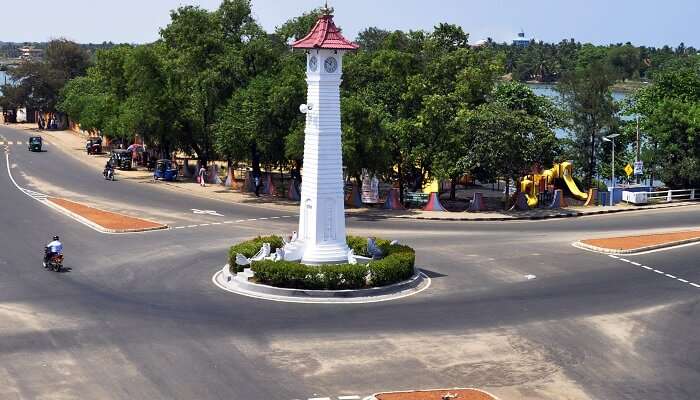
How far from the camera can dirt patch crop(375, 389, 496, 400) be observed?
21969 mm

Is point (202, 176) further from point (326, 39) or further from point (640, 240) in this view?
point (326, 39)

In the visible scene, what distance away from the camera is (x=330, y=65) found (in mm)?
33500

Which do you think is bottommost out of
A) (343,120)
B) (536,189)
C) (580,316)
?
(580,316)

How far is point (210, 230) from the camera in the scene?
4659 cm

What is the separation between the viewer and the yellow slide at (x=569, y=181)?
2494 inches

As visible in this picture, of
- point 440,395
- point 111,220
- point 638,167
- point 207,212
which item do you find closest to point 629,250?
point 638,167

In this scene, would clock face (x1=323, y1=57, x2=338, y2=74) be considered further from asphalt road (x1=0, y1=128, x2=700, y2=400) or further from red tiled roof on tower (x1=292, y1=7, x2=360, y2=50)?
asphalt road (x1=0, y1=128, x2=700, y2=400)

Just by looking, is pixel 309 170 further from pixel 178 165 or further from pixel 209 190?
pixel 178 165

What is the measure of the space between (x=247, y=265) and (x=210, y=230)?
1223 cm

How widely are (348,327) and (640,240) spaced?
21.2 m

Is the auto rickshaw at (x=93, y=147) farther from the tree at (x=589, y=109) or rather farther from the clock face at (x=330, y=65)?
the clock face at (x=330, y=65)

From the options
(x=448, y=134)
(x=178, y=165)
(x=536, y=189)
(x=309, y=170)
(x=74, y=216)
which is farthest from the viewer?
(x=178, y=165)

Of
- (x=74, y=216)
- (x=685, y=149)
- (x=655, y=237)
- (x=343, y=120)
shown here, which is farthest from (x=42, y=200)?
(x=685, y=149)

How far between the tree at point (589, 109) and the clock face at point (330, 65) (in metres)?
37.7
